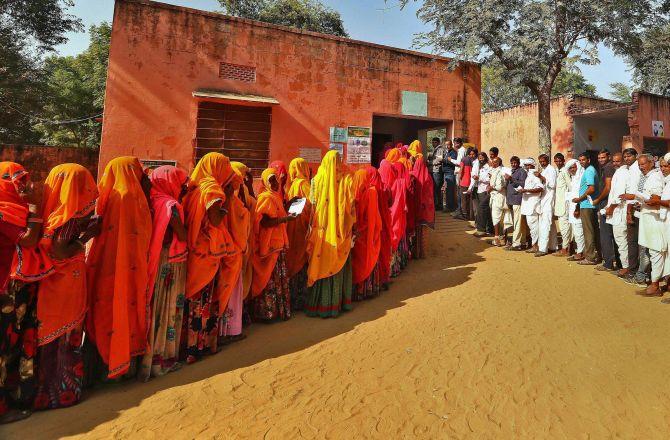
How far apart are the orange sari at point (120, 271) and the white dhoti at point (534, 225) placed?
7.00 metres

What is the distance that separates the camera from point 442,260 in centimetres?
694

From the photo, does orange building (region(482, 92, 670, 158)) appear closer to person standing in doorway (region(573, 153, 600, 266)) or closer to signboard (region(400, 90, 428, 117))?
signboard (region(400, 90, 428, 117))

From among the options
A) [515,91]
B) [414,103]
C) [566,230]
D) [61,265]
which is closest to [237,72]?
[414,103]

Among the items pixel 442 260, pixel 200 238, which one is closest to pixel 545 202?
pixel 442 260

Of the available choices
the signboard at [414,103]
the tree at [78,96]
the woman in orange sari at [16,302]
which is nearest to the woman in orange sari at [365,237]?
the woman in orange sari at [16,302]

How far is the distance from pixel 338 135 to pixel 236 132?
101 inches

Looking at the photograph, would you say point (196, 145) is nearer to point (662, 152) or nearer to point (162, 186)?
point (162, 186)

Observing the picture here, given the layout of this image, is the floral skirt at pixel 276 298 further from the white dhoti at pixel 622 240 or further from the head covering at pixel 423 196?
the white dhoti at pixel 622 240

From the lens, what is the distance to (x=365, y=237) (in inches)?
202

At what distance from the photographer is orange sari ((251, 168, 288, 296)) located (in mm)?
4309

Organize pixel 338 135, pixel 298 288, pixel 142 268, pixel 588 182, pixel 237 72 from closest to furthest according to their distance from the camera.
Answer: pixel 142 268
pixel 298 288
pixel 588 182
pixel 237 72
pixel 338 135

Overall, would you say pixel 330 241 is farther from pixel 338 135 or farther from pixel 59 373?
pixel 338 135

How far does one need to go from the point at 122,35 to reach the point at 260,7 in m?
13.6

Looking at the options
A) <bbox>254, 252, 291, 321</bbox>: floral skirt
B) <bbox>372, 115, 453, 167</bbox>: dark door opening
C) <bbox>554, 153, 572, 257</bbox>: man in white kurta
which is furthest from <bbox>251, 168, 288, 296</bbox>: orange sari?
<bbox>372, 115, 453, 167</bbox>: dark door opening
